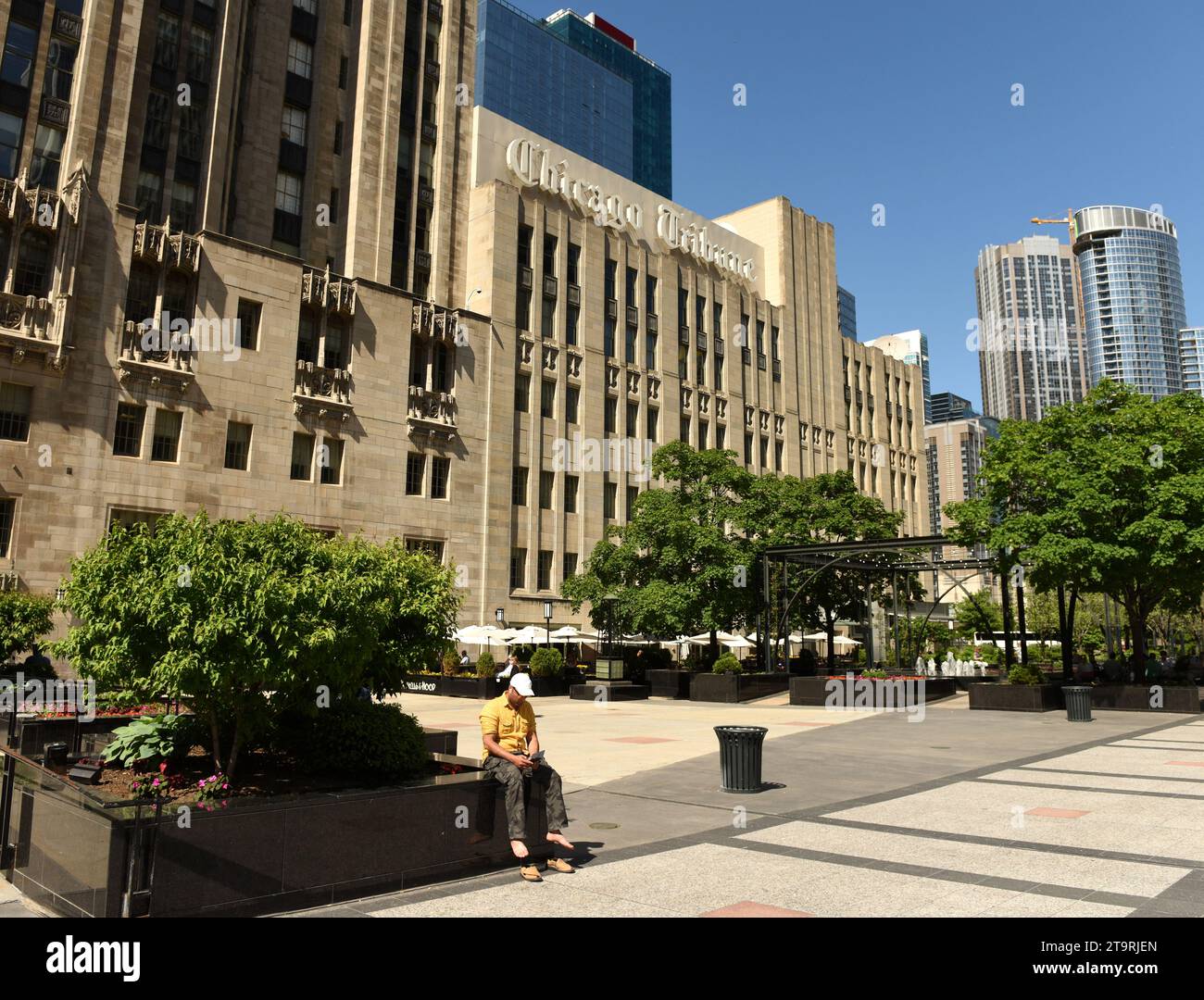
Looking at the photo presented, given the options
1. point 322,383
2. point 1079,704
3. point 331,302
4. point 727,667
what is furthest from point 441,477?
point 1079,704

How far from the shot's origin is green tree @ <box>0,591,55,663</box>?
20.9m

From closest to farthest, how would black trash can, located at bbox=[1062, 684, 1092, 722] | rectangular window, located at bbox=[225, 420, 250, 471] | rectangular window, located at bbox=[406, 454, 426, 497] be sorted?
black trash can, located at bbox=[1062, 684, 1092, 722] < rectangular window, located at bbox=[225, 420, 250, 471] < rectangular window, located at bbox=[406, 454, 426, 497]

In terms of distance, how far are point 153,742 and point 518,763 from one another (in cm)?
389

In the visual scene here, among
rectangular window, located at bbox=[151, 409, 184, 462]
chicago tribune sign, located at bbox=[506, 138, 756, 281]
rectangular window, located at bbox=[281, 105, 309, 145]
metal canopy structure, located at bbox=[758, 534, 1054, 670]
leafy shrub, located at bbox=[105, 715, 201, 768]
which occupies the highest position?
chicago tribune sign, located at bbox=[506, 138, 756, 281]

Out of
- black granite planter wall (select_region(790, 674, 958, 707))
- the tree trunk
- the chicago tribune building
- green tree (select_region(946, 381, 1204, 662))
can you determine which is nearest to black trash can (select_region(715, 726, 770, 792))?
the tree trunk

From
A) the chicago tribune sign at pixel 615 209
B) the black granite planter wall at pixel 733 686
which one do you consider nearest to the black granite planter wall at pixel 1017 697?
the black granite planter wall at pixel 733 686

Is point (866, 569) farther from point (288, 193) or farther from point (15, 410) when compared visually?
point (15, 410)

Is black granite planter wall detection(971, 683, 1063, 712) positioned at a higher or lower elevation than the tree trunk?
lower

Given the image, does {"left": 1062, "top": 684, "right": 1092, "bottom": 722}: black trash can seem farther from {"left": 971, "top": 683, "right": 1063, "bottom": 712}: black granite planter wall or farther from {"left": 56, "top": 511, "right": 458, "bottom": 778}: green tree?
{"left": 56, "top": 511, "right": 458, "bottom": 778}: green tree

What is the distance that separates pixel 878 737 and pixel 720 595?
54.9 ft

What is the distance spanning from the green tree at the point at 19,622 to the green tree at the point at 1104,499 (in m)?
28.6

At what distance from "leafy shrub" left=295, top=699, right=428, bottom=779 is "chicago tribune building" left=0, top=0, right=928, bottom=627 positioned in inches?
680

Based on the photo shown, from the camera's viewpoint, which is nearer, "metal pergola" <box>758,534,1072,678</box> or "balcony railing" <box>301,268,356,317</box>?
"metal pergola" <box>758,534,1072,678</box>
